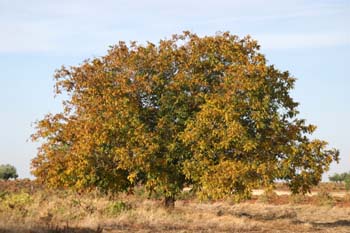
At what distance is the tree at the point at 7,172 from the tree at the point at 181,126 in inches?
2368

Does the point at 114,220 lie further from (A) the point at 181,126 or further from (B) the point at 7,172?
(B) the point at 7,172

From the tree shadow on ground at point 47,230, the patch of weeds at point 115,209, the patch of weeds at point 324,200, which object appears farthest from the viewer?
the patch of weeds at point 324,200

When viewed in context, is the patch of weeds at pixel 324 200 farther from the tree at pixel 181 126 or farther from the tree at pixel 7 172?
the tree at pixel 7 172

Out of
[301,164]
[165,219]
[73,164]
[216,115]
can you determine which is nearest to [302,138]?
[301,164]

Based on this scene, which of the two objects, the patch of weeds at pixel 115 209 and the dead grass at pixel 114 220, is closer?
the dead grass at pixel 114 220

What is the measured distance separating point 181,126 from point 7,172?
63910mm

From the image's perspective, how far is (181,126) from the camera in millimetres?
27547

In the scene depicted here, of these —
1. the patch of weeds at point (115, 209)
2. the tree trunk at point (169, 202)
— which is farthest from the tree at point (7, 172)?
the patch of weeds at point (115, 209)

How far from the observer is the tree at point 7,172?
86.1 metres

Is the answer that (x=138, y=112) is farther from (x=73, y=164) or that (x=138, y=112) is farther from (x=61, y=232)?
(x=61, y=232)

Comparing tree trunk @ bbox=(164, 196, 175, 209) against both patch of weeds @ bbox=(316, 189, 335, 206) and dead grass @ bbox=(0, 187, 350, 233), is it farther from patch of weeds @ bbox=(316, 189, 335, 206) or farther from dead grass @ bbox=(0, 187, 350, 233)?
patch of weeds @ bbox=(316, 189, 335, 206)

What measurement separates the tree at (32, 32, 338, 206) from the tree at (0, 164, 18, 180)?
197 ft

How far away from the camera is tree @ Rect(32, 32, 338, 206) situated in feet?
85.0

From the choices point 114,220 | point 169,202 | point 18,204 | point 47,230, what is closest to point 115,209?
point 114,220
